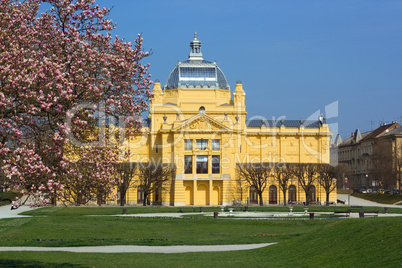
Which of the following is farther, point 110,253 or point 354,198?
point 354,198

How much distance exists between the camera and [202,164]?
113000 millimetres

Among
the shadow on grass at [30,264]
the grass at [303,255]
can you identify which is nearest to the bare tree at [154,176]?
the grass at [303,255]

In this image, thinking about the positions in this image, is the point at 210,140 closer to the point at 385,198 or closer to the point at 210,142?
the point at 210,142

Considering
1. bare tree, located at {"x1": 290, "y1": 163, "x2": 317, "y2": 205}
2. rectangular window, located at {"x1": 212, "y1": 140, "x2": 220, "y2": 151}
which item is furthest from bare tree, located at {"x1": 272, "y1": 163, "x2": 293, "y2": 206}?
rectangular window, located at {"x1": 212, "y1": 140, "x2": 220, "y2": 151}

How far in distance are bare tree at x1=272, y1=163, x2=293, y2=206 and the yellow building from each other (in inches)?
93.0

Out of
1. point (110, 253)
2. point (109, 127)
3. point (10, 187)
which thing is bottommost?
point (110, 253)

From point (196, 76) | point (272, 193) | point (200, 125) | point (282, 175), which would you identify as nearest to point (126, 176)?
point (200, 125)

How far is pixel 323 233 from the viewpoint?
108ft

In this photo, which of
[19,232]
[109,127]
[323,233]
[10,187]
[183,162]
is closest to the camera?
[10,187]

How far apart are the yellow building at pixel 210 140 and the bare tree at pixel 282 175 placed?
7.75ft

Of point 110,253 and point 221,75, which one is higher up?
point 221,75

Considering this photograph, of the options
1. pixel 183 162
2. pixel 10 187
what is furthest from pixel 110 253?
pixel 183 162

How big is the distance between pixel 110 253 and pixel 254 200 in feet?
271

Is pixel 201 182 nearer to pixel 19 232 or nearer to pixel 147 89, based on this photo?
pixel 19 232
